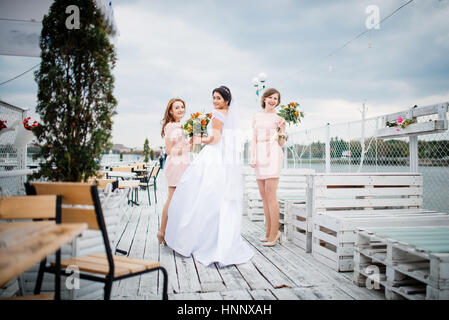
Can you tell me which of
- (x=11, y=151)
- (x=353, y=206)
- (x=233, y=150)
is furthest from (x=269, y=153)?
(x=11, y=151)

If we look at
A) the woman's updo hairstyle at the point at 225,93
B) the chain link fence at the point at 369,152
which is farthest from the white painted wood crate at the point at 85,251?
the chain link fence at the point at 369,152

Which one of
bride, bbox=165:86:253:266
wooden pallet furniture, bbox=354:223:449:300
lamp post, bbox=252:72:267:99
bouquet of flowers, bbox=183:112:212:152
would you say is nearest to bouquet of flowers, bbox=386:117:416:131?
wooden pallet furniture, bbox=354:223:449:300

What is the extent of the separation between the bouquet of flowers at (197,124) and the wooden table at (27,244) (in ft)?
8.52

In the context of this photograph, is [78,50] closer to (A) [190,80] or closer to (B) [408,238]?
(B) [408,238]

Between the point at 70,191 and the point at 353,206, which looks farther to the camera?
the point at 353,206

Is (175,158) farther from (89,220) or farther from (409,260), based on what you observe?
(409,260)

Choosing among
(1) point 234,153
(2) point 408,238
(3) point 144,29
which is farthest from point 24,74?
(2) point 408,238

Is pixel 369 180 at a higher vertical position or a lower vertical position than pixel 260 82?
lower

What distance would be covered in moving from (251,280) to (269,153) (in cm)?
162

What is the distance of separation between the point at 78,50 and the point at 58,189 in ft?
3.80

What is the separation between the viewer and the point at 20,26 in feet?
14.8

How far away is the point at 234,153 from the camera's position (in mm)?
3438

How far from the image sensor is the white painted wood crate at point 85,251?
1964 mm

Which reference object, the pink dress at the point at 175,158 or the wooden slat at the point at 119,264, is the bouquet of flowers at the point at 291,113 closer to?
the pink dress at the point at 175,158
